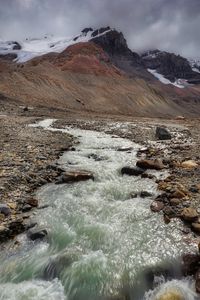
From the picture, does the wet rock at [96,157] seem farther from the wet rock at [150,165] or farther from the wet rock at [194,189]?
the wet rock at [194,189]

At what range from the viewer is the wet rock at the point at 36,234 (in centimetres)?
823

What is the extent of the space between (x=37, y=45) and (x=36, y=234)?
125499mm

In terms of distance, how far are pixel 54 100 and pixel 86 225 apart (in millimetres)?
36834

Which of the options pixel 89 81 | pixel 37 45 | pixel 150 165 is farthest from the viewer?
pixel 37 45

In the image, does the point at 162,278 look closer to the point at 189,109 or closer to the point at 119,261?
the point at 119,261

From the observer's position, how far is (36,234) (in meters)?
8.27

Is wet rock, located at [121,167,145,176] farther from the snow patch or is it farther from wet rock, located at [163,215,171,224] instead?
the snow patch

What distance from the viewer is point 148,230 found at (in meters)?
8.52

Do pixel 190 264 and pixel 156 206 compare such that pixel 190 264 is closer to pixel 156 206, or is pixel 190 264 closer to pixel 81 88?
pixel 156 206

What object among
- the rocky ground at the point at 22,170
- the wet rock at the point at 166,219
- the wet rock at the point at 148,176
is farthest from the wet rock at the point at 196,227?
the rocky ground at the point at 22,170

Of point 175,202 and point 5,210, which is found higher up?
point 175,202

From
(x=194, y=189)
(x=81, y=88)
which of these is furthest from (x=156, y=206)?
(x=81, y=88)

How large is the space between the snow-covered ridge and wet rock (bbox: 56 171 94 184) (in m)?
96.8

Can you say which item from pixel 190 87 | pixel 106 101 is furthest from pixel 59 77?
pixel 190 87
